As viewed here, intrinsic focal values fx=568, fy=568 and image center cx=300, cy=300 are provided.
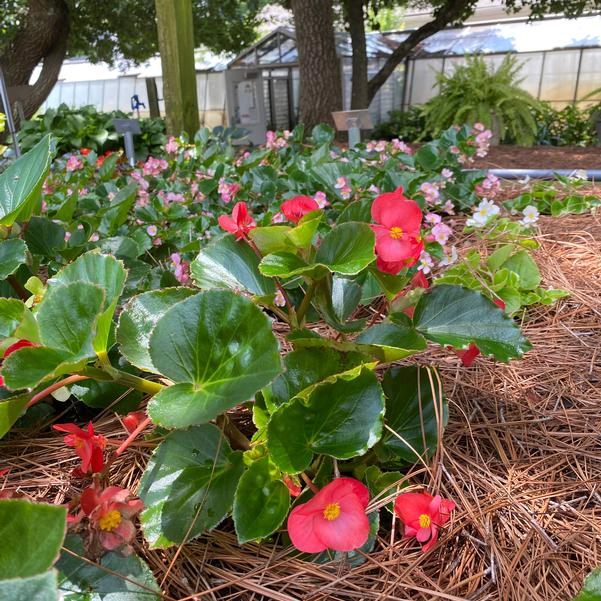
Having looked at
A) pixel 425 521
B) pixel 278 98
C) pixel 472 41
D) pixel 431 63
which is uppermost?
pixel 472 41

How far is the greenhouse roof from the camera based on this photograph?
868 cm

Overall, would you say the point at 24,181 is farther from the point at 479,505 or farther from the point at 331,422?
the point at 479,505

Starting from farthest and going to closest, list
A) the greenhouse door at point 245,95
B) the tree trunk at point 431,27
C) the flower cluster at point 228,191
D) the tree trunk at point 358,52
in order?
the greenhouse door at point 245,95 < the tree trunk at point 431,27 < the tree trunk at point 358,52 < the flower cluster at point 228,191

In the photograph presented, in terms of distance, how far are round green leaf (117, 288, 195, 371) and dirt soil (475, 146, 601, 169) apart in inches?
163

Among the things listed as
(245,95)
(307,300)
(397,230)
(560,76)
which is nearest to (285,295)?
(307,300)

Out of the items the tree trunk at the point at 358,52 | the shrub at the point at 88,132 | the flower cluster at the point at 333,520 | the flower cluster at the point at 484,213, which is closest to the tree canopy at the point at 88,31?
the tree trunk at the point at 358,52

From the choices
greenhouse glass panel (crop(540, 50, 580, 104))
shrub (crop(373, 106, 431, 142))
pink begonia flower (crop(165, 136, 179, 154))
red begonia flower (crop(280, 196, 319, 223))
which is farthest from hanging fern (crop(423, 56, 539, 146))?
red begonia flower (crop(280, 196, 319, 223))

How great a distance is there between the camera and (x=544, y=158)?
509 cm

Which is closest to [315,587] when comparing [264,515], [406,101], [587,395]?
[264,515]

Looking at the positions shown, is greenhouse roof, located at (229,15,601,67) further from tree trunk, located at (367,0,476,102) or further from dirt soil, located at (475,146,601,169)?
dirt soil, located at (475,146,601,169)

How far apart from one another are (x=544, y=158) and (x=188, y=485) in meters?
5.34

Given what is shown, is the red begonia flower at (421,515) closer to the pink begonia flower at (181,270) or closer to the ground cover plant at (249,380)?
the ground cover plant at (249,380)

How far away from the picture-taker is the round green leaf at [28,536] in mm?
285

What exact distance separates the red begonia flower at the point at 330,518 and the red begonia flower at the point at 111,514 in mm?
119
